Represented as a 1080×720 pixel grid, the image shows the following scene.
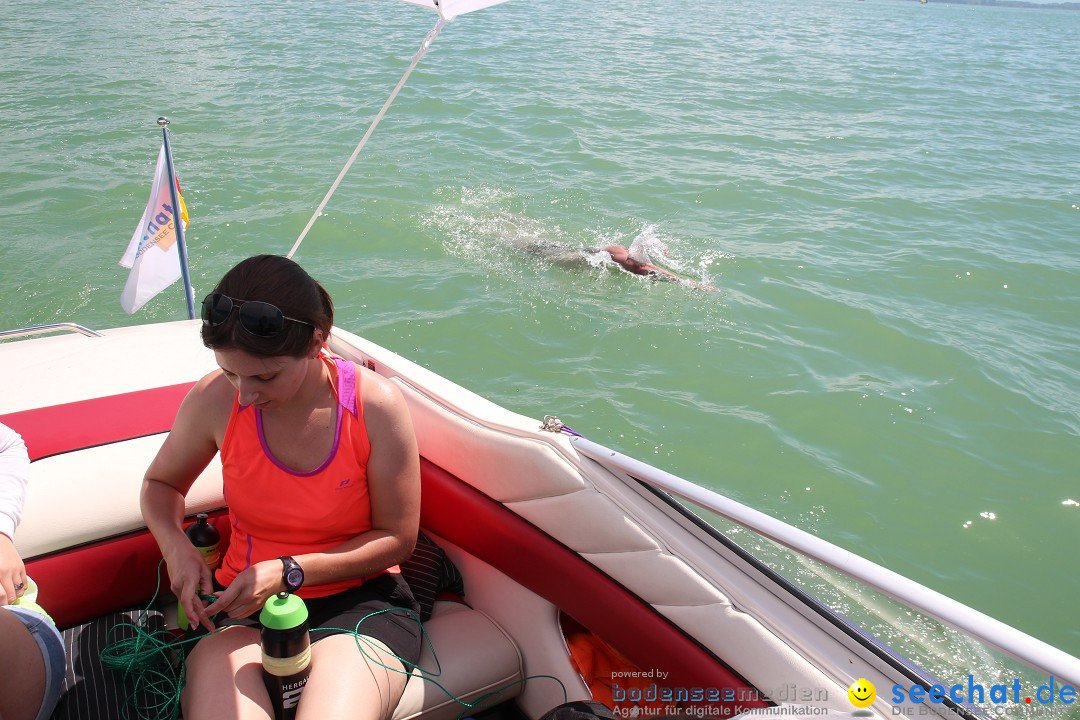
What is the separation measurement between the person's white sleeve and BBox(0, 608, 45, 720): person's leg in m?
0.28

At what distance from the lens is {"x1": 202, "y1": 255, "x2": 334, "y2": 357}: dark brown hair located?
6.50ft

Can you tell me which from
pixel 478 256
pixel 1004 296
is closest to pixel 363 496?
pixel 478 256

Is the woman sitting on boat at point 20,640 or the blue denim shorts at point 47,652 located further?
the blue denim shorts at point 47,652

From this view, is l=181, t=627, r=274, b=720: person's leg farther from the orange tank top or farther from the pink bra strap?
the pink bra strap

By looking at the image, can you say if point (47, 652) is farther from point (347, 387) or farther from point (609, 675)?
point (609, 675)

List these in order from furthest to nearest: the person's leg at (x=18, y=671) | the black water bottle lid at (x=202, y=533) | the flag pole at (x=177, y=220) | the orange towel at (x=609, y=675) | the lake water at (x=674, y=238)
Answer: the lake water at (x=674, y=238)
the flag pole at (x=177, y=220)
the black water bottle lid at (x=202, y=533)
the orange towel at (x=609, y=675)
the person's leg at (x=18, y=671)

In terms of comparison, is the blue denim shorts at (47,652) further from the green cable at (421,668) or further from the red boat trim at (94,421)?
the red boat trim at (94,421)

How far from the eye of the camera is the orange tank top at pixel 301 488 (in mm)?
2184

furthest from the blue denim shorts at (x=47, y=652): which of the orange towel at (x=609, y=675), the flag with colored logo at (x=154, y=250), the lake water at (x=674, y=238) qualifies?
the lake water at (x=674, y=238)

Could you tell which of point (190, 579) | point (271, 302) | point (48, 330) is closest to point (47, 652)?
point (190, 579)

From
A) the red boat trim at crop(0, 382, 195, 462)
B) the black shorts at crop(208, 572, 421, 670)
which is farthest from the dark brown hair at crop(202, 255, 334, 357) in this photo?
the red boat trim at crop(0, 382, 195, 462)

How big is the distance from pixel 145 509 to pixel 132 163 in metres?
8.91

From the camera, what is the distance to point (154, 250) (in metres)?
4.41

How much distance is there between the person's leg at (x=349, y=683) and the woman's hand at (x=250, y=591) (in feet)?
0.60
